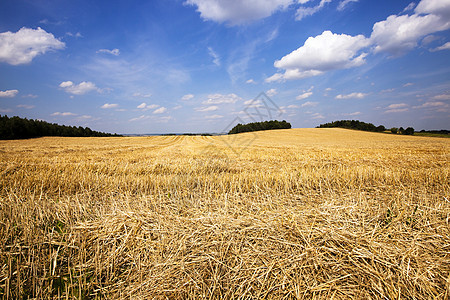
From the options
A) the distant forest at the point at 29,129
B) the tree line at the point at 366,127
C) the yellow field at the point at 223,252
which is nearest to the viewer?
the yellow field at the point at 223,252

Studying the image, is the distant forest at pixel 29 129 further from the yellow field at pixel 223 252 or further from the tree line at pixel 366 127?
the tree line at pixel 366 127

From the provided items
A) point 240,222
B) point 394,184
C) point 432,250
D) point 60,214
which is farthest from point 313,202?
point 60,214

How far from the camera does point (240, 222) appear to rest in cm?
250

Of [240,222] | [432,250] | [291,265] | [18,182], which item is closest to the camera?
[291,265]

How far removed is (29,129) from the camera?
49500mm

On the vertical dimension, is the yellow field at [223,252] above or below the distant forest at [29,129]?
below

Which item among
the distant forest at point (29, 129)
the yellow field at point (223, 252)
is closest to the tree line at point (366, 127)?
the yellow field at point (223, 252)

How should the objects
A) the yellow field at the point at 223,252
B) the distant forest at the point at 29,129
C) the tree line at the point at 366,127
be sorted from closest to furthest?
the yellow field at the point at 223,252, the distant forest at the point at 29,129, the tree line at the point at 366,127

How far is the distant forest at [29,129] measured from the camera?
4434 centimetres

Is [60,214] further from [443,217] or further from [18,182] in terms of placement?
[443,217]

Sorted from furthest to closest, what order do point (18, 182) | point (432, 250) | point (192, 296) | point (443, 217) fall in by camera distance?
1. point (18, 182)
2. point (443, 217)
3. point (432, 250)
4. point (192, 296)

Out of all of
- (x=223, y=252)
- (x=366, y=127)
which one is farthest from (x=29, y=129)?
(x=366, y=127)

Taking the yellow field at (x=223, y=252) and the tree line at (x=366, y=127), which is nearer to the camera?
the yellow field at (x=223, y=252)

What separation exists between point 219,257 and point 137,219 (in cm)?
134
